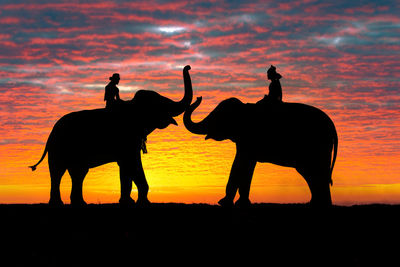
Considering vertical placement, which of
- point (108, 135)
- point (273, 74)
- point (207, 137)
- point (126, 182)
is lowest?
point (126, 182)

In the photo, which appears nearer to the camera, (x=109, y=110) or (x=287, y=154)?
(x=287, y=154)

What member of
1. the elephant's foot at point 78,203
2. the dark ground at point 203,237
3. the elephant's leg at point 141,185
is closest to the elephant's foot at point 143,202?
the elephant's leg at point 141,185

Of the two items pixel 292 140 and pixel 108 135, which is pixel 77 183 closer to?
pixel 108 135

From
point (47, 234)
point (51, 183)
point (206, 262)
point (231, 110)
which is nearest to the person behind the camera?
point (206, 262)

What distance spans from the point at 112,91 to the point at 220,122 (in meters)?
4.19

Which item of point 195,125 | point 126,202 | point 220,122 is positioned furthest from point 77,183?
point 220,122

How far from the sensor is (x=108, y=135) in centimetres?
2306

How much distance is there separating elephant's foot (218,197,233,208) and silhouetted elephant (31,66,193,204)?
2.90 meters

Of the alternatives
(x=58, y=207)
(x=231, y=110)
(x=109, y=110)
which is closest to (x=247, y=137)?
(x=231, y=110)

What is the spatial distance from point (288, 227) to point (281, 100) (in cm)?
683

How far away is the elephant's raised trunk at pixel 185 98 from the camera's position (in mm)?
23047

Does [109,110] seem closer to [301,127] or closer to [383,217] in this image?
[301,127]

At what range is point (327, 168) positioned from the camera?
71.1 feet

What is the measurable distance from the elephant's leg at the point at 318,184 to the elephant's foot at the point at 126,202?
5.74 m
